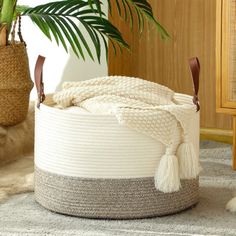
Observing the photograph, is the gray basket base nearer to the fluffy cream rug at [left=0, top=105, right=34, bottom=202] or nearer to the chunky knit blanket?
the chunky knit blanket

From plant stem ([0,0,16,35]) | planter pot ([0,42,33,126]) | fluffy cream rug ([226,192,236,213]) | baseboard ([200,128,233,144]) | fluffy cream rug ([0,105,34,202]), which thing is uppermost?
plant stem ([0,0,16,35])

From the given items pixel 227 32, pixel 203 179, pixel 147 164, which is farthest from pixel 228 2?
pixel 147 164

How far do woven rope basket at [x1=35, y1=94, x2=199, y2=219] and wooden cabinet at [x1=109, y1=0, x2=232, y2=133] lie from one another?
106 centimetres

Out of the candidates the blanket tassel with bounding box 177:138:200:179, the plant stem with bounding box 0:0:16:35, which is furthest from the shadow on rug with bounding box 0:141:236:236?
the plant stem with bounding box 0:0:16:35

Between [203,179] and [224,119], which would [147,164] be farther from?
[224,119]

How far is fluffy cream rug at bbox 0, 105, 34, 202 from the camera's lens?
2.15 meters

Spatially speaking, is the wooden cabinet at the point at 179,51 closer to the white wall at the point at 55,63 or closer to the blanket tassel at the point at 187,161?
the white wall at the point at 55,63

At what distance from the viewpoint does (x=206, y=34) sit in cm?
289

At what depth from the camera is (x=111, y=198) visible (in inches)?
72.5

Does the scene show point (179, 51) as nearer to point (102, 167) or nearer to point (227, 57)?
point (227, 57)

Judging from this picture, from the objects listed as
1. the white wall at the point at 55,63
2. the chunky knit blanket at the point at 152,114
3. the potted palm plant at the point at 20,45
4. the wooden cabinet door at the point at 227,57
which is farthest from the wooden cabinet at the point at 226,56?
the white wall at the point at 55,63

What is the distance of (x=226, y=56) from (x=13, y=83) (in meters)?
0.73

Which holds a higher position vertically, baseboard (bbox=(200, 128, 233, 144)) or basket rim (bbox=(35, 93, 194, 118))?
basket rim (bbox=(35, 93, 194, 118))

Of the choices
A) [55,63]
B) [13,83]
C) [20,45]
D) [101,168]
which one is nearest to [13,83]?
[13,83]
